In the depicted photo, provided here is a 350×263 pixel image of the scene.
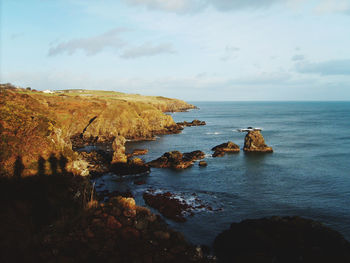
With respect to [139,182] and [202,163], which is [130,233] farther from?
[202,163]

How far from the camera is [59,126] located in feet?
97.8

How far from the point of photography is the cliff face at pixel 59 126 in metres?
24.1

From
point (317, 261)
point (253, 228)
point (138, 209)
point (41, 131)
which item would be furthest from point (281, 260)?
point (41, 131)

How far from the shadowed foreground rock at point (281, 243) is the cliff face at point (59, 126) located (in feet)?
56.3

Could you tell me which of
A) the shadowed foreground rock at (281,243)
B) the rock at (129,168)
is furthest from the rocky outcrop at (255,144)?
the shadowed foreground rock at (281,243)

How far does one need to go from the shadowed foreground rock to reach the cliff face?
56.3ft

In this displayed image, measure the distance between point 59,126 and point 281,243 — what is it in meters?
26.1

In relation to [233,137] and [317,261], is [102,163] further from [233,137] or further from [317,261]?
[233,137]

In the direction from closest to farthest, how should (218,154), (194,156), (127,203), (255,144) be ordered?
(127,203)
(194,156)
(218,154)
(255,144)

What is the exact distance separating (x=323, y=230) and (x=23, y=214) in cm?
2493

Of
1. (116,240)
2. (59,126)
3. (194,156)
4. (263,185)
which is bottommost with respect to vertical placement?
(263,185)

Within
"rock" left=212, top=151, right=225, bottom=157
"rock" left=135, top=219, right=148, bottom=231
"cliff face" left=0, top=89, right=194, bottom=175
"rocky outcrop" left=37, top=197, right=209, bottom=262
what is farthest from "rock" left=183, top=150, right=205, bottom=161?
"rock" left=135, top=219, right=148, bottom=231

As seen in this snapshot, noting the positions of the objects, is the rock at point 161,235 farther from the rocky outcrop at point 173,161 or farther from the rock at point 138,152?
the rock at point 138,152

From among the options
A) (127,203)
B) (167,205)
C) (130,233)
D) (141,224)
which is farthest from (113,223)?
(167,205)
